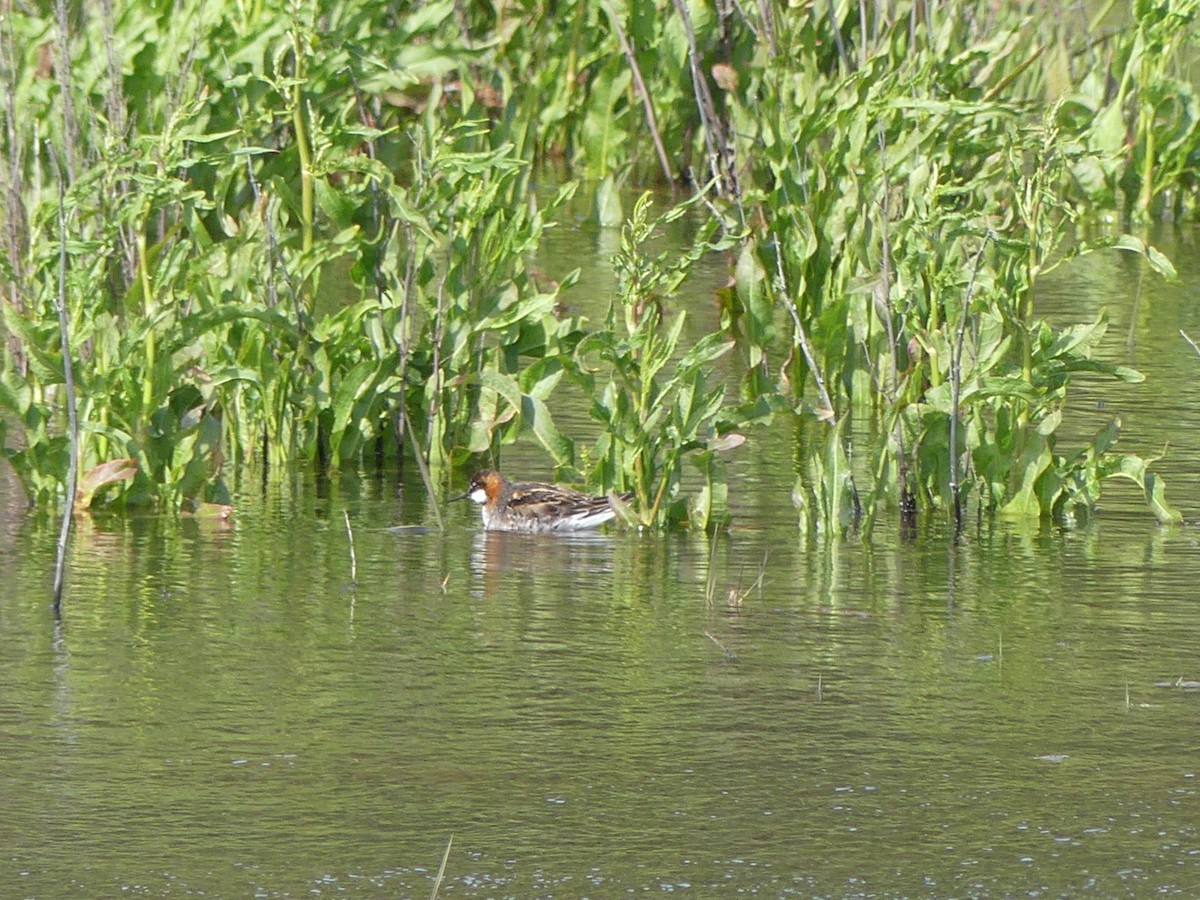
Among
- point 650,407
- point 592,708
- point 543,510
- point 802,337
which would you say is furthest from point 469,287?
point 592,708

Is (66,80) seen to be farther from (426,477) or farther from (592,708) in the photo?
(592,708)

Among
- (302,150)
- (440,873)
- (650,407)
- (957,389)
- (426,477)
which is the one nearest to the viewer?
(440,873)

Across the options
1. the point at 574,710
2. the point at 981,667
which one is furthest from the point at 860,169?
the point at 574,710

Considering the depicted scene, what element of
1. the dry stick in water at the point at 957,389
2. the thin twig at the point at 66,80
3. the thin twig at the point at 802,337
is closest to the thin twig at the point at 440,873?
the dry stick in water at the point at 957,389

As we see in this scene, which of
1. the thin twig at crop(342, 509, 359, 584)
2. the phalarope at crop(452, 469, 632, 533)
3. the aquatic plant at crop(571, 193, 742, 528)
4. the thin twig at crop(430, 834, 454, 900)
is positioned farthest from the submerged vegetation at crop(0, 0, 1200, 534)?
the thin twig at crop(430, 834, 454, 900)

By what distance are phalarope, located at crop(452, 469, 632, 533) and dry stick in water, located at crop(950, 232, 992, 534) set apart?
91 cm

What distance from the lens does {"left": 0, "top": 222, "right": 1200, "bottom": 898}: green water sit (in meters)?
3.94

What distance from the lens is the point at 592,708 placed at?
4.79m

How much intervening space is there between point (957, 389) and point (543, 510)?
1.20 meters

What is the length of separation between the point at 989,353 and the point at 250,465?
2.27 meters

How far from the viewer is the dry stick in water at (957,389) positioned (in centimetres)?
607

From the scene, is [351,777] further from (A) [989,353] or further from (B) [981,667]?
(A) [989,353]

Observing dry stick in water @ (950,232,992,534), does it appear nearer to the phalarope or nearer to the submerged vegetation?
the submerged vegetation

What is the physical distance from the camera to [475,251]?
7.02 m
